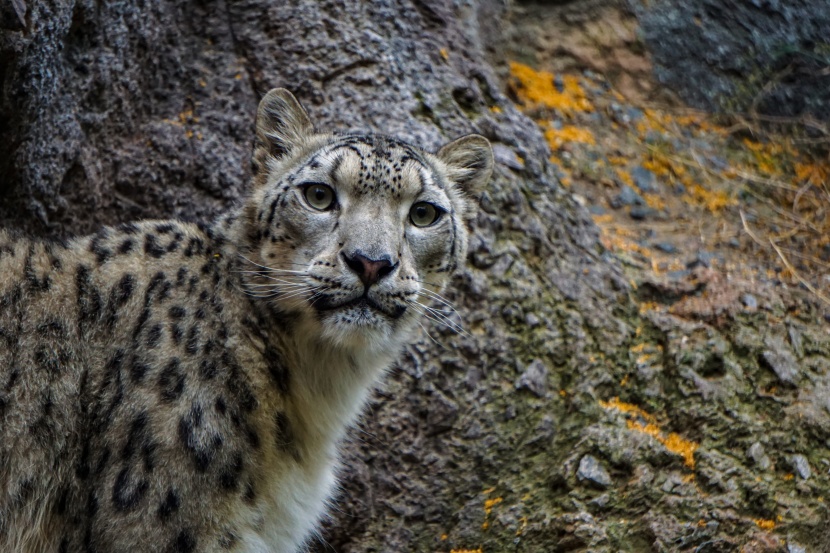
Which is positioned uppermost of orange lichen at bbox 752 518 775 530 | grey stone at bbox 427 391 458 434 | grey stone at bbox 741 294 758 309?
grey stone at bbox 741 294 758 309

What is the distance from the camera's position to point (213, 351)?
464cm

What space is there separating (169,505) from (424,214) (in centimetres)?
207

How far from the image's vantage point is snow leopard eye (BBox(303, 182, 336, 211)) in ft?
16.1

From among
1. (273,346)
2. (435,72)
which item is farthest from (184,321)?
(435,72)

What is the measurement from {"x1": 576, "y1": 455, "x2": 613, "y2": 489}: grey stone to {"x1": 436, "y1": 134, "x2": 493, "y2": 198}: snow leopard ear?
1943 mm

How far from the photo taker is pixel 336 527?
607cm

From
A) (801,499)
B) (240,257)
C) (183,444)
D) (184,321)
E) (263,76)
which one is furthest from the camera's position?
(263,76)

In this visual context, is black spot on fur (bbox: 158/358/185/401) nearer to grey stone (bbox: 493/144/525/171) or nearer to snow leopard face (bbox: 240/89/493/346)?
snow leopard face (bbox: 240/89/493/346)

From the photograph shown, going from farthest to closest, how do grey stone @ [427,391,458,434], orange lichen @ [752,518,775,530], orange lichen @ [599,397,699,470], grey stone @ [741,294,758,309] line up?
grey stone @ [741,294,758,309]
grey stone @ [427,391,458,434]
orange lichen @ [599,397,699,470]
orange lichen @ [752,518,775,530]

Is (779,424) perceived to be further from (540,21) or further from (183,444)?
(540,21)

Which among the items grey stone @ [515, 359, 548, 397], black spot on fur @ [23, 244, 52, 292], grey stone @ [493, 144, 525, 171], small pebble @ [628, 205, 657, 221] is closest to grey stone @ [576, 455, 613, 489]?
grey stone @ [515, 359, 548, 397]

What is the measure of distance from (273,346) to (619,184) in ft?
14.2

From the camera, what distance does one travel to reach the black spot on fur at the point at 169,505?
13.8 feet

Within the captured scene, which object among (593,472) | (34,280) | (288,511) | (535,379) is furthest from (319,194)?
(593,472)
